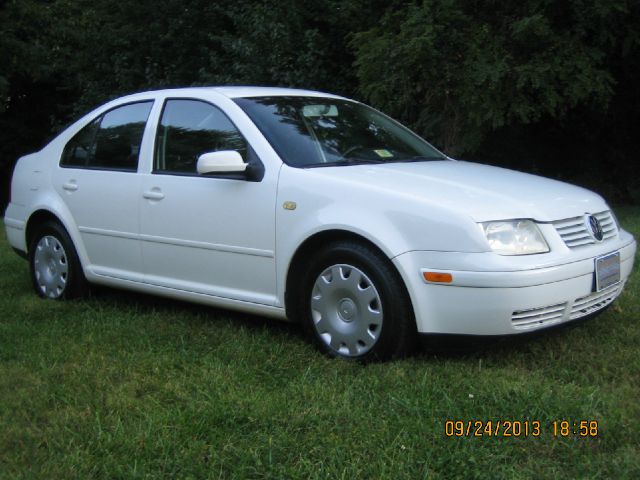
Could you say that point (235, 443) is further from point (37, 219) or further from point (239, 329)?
point (37, 219)

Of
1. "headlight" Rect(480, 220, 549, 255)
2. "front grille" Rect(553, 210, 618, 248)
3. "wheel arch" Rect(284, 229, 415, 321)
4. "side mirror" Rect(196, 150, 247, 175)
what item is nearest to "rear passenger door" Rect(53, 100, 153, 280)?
"side mirror" Rect(196, 150, 247, 175)

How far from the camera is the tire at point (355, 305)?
3793mm

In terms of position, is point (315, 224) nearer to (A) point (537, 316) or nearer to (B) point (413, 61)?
(A) point (537, 316)

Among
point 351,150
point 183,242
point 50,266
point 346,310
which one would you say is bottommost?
point 50,266

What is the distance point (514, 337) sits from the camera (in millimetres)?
3666

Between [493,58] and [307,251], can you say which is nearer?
[307,251]

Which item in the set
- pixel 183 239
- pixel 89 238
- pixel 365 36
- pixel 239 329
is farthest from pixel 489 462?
pixel 365 36

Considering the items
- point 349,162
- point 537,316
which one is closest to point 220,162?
point 349,162

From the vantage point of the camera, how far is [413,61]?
1018cm

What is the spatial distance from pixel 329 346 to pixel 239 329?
823 mm

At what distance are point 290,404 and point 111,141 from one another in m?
2.80

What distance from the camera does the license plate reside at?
390 cm

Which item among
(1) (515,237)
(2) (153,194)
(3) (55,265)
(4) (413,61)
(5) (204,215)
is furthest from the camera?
(4) (413,61)

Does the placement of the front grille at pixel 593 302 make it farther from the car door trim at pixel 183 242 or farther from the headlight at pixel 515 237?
the car door trim at pixel 183 242
